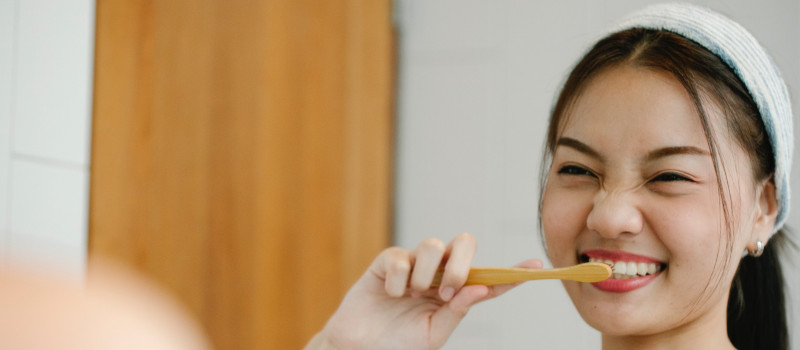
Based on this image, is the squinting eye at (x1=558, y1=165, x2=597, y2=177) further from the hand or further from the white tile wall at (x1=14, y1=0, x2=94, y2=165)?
the white tile wall at (x1=14, y1=0, x2=94, y2=165)

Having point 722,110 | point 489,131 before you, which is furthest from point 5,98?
point 489,131

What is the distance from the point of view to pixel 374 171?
1664 millimetres

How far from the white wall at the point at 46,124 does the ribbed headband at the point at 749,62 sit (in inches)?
26.3

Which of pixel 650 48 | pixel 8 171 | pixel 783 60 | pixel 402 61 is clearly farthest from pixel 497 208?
pixel 8 171

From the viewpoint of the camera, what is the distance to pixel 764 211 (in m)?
0.77

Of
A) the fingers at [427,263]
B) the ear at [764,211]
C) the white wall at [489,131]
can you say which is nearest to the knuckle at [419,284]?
the fingers at [427,263]

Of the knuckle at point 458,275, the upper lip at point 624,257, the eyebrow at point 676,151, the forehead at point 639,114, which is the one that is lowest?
the knuckle at point 458,275

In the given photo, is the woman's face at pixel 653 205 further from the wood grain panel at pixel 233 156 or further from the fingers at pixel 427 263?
the wood grain panel at pixel 233 156

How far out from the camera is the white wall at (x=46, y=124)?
0.82 m

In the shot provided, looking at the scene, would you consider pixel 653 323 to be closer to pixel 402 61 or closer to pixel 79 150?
pixel 79 150

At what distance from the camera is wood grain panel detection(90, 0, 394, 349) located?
989 millimetres

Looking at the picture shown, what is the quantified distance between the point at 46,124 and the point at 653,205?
68 cm

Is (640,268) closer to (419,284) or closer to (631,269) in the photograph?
(631,269)

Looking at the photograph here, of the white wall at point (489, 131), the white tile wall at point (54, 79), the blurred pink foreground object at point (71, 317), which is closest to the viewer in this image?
the blurred pink foreground object at point (71, 317)
